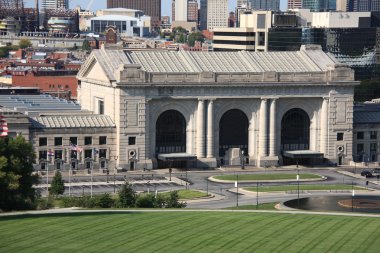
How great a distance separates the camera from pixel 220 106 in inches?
6344

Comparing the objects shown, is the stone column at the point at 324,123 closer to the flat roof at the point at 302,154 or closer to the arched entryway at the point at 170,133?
the flat roof at the point at 302,154

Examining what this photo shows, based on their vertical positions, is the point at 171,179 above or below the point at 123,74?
below

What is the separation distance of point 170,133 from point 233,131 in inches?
355

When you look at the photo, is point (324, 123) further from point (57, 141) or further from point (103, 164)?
point (57, 141)

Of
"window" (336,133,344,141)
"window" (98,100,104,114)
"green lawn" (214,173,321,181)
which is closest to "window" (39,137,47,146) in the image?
"window" (98,100,104,114)

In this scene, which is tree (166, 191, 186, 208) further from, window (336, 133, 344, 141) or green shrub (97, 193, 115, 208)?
window (336, 133, 344, 141)

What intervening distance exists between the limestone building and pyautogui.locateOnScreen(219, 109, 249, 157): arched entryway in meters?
0.13

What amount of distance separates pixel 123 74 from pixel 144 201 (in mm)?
45732

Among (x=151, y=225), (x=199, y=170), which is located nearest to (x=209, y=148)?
(x=199, y=170)

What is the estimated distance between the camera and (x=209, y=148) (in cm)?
16025

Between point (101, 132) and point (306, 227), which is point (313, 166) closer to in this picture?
point (101, 132)

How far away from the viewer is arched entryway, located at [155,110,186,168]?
522 ft

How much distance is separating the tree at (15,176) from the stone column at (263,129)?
64.3 m

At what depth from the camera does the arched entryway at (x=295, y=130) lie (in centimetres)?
16575
